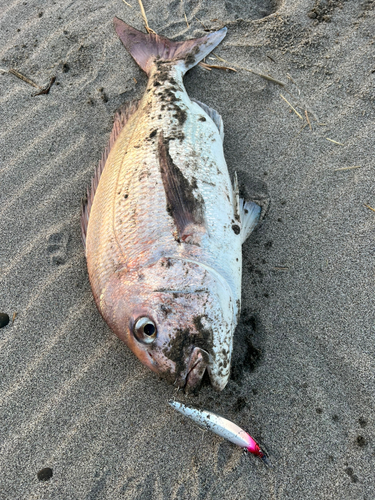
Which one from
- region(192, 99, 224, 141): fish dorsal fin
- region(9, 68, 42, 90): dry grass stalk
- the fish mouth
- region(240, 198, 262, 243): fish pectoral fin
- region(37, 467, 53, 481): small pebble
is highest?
region(9, 68, 42, 90): dry grass stalk

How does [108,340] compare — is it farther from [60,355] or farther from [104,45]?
[104,45]

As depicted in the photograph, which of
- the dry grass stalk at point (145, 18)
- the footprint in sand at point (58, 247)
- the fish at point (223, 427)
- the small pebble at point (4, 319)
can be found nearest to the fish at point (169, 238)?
the fish at point (223, 427)

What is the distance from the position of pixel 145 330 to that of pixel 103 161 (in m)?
1.64

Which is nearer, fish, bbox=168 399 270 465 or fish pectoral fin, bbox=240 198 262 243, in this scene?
fish, bbox=168 399 270 465

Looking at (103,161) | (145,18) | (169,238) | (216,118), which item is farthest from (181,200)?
(145,18)

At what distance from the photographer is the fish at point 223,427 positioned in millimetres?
2061

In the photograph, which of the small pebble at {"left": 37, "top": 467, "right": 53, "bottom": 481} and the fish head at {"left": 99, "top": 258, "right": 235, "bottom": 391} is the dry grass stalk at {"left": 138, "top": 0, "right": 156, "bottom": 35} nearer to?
the fish head at {"left": 99, "top": 258, "right": 235, "bottom": 391}

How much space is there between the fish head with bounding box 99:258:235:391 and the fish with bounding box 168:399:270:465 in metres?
0.18

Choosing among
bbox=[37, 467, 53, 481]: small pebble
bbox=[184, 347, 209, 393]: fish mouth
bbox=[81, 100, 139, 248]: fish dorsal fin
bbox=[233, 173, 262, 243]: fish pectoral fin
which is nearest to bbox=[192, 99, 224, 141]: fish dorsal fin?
bbox=[233, 173, 262, 243]: fish pectoral fin

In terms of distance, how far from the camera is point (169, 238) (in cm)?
226

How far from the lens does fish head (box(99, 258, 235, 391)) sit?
1.99 meters

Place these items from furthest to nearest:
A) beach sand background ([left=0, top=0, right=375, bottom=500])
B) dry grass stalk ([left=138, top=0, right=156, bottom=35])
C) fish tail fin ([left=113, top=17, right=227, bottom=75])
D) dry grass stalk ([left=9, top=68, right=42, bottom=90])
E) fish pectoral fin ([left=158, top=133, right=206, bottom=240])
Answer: dry grass stalk ([left=138, top=0, right=156, bottom=35]) < dry grass stalk ([left=9, top=68, right=42, bottom=90]) < fish tail fin ([left=113, top=17, right=227, bottom=75]) < fish pectoral fin ([left=158, top=133, right=206, bottom=240]) < beach sand background ([left=0, top=0, right=375, bottom=500])

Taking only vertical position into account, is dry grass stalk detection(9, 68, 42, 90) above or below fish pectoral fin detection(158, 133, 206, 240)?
above

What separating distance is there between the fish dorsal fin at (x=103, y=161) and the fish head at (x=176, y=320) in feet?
2.52
